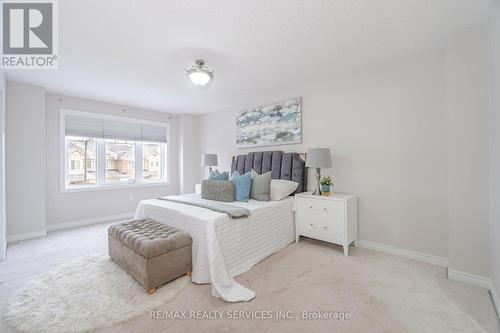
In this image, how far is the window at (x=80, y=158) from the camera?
409 centimetres

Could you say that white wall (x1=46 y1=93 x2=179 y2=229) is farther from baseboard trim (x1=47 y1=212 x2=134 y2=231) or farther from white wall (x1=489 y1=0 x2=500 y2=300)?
white wall (x1=489 y1=0 x2=500 y2=300)

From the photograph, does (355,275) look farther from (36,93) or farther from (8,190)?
(36,93)

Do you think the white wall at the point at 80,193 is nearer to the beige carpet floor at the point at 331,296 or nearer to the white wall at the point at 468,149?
the beige carpet floor at the point at 331,296

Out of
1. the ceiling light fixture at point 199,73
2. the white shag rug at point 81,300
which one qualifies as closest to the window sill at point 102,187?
the white shag rug at point 81,300

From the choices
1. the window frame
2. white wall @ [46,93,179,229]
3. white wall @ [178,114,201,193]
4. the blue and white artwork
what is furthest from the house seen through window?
the blue and white artwork

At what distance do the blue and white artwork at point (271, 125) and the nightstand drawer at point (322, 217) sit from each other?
A: 1.16 metres

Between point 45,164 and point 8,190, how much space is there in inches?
23.7

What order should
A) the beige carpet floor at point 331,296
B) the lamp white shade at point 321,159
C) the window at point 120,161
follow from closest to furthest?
the beige carpet floor at point 331,296 → the lamp white shade at point 321,159 → the window at point 120,161

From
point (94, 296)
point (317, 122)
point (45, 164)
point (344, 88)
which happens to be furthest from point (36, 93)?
point (344, 88)

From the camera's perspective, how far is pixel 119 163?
468 centimetres

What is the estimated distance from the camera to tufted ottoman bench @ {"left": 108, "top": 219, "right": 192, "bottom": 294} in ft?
6.15

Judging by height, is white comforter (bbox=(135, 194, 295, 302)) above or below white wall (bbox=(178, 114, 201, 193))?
below

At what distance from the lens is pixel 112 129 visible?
174 inches

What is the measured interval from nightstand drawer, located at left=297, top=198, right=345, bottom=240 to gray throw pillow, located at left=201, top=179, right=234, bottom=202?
3.22 feet
